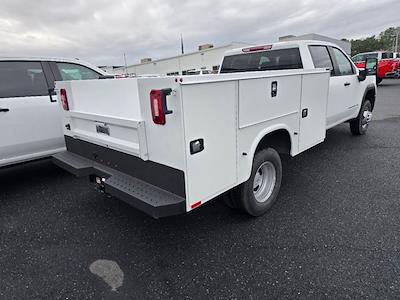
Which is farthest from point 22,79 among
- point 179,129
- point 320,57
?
point 320,57

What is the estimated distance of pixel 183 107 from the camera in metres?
2.03

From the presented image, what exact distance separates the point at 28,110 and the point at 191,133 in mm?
2961

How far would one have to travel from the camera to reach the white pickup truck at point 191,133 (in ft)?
7.09

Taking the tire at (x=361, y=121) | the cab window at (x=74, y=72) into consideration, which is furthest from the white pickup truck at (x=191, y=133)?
the tire at (x=361, y=121)

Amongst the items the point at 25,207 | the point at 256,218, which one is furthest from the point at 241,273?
the point at 25,207

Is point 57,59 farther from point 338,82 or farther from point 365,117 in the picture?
point 365,117

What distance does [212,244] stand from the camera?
2.83 meters

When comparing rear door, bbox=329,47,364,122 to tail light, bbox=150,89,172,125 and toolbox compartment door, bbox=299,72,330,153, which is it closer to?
toolbox compartment door, bbox=299,72,330,153

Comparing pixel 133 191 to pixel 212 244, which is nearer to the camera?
pixel 133 191

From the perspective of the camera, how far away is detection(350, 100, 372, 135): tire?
6164 mm

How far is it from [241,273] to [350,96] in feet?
14.4

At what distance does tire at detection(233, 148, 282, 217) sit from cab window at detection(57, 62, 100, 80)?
3.33m

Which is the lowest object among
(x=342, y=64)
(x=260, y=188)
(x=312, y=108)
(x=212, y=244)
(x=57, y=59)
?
(x=212, y=244)

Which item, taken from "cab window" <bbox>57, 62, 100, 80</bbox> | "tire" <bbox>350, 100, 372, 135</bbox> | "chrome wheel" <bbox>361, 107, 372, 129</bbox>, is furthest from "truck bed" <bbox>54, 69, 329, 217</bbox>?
"chrome wheel" <bbox>361, 107, 372, 129</bbox>
